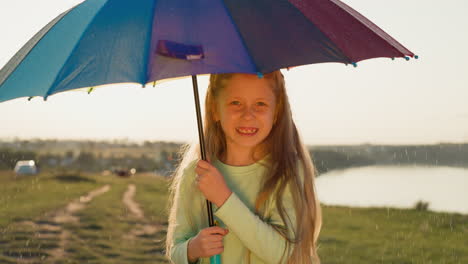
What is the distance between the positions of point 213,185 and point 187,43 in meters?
0.75

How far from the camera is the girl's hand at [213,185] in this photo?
281 cm

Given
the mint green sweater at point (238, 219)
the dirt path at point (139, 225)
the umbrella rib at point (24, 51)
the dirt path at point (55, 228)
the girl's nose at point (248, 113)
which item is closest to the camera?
the mint green sweater at point (238, 219)

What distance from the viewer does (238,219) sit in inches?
110

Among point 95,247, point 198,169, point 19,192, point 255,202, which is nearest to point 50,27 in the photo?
point 198,169

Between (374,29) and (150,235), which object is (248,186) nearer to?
(374,29)

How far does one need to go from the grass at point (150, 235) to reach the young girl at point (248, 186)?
4980mm

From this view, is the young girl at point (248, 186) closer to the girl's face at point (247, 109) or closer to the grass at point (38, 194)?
the girl's face at point (247, 109)

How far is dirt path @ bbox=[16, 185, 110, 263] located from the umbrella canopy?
607 centimetres

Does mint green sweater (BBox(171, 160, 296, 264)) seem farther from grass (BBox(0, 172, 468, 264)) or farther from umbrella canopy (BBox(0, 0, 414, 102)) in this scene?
grass (BBox(0, 172, 468, 264))

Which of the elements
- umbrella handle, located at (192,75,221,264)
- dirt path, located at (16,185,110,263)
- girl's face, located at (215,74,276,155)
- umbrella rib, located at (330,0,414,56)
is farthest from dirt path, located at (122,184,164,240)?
umbrella rib, located at (330,0,414,56)

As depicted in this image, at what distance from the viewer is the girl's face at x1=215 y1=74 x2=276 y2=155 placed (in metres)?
2.95

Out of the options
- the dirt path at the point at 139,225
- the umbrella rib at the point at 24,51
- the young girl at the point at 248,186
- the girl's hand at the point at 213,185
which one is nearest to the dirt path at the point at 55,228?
the dirt path at the point at 139,225

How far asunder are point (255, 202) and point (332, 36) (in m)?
0.97

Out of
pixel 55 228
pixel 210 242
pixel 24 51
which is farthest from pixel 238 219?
pixel 55 228
